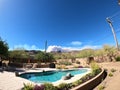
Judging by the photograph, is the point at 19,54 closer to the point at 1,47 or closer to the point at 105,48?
the point at 1,47

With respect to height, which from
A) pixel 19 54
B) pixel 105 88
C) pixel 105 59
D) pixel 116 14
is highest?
pixel 116 14

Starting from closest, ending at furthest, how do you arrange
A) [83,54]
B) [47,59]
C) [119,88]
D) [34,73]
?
[119,88] < [34,73] < [47,59] < [83,54]

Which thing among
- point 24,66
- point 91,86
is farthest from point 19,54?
point 91,86

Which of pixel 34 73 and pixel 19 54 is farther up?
pixel 19 54

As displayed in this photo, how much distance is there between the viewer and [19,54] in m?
39.4

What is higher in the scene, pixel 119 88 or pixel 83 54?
pixel 83 54

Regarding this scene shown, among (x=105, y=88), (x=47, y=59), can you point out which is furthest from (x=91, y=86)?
(x=47, y=59)

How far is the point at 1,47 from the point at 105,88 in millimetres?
21968

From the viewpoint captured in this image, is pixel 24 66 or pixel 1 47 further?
pixel 24 66

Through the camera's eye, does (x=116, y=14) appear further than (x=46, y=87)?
Yes

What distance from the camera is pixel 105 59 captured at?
28438 mm

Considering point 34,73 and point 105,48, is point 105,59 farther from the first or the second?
point 34,73

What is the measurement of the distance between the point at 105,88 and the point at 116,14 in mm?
22689

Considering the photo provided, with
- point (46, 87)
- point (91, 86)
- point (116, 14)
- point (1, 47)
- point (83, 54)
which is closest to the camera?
point (46, 87)
